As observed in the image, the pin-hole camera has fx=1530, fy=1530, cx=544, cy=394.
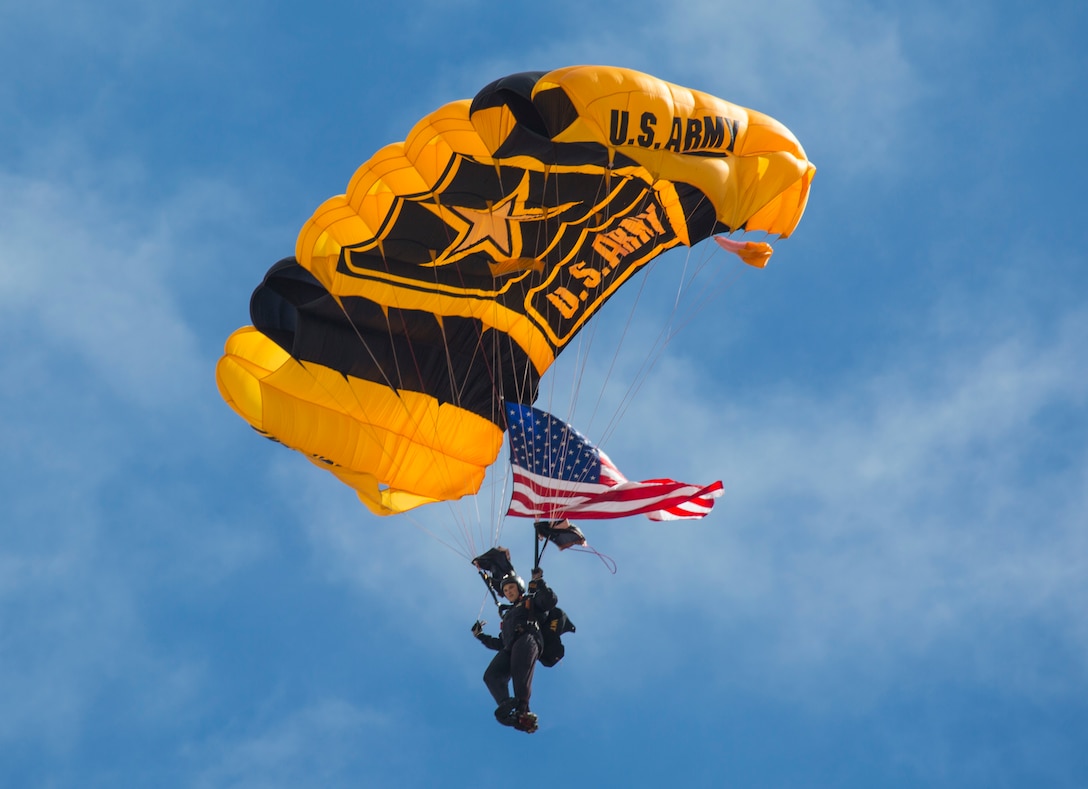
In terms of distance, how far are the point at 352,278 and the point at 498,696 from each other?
4208 mm

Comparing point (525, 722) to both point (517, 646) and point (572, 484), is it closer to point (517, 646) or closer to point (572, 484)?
point (517, 646)

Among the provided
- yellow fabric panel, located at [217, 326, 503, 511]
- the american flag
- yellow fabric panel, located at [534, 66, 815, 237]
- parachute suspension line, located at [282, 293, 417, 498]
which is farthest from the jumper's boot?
yellow fabric panel, located at [534, 66, 815, 237]

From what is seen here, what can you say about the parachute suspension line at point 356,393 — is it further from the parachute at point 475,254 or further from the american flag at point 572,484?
the american flag at point 572,484

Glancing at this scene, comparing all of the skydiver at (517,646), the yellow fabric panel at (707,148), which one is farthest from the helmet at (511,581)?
the yellow fabric panel at (707,148)

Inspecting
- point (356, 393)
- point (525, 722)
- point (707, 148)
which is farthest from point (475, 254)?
point (525, 722)

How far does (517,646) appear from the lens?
13.8 meters

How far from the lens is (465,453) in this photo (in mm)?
16188

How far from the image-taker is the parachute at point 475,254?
13.4 m

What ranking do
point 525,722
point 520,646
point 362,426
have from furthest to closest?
1. point 362,426
2. point 520,646
3. point 525,722

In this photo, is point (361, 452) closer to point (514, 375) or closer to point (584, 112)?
point (514, 375)

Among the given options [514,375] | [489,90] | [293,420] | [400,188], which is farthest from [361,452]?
[489,90]

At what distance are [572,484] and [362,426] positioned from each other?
2.39 meters

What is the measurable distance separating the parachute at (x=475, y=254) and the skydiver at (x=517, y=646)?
2152mm

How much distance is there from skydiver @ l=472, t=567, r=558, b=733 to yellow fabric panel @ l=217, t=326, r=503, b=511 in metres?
2.14
